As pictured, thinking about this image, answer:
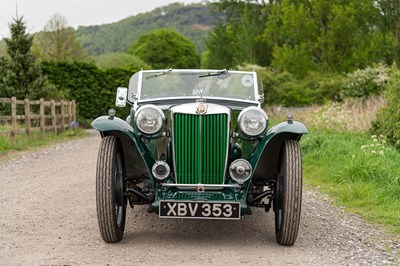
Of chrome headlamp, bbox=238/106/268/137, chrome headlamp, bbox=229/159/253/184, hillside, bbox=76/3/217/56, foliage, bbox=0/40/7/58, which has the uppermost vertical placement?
hillside, bbox=76/3/217/56

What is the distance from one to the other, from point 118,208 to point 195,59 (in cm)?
6895

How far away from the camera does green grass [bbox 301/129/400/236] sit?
25.1 feet

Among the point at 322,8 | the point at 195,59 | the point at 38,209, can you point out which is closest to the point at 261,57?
the point at 322,8

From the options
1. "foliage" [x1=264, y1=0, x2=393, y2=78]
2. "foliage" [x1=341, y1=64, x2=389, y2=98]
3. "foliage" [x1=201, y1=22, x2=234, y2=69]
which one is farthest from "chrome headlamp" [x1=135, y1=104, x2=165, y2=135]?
"foliage" [x1=201, y1=22, x2=234, y2=69]

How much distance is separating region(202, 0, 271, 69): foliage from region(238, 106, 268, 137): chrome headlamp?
36.0 meters

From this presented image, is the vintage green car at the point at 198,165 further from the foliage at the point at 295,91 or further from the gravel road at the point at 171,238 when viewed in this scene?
the foliage at the point at 295,91

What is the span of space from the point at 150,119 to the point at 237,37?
40.3 metres

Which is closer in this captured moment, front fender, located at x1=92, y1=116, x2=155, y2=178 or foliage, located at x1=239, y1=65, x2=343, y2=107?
front fender, located at x1=92, y1=116, x2=155, y2=178

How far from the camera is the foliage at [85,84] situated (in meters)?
28.4

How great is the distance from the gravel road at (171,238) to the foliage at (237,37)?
114ft

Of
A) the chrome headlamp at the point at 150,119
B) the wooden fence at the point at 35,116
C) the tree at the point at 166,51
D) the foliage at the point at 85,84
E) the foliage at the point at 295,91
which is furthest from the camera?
the tree at the point at 166,51

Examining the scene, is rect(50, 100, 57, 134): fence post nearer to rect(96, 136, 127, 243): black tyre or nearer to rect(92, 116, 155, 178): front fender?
rect(92, 116, 155, 178): front fender

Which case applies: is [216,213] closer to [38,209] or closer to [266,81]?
[38,209]

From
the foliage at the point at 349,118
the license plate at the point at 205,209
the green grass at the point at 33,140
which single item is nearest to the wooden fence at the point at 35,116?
the green grass at the point at 33,140
